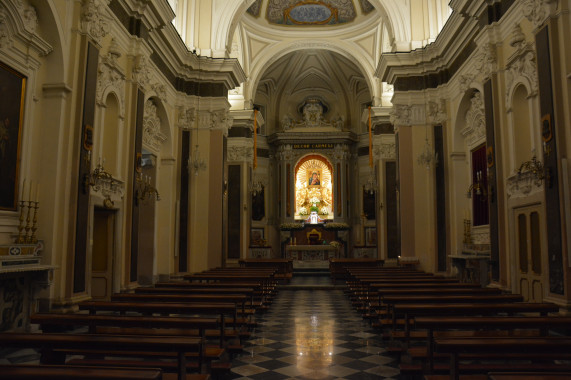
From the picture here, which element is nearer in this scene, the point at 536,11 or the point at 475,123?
the point at 536,11

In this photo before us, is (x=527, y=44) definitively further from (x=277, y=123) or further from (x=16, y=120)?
(x=277, y=123)

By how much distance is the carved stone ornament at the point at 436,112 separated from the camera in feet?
44.2

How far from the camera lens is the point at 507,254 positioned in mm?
9023

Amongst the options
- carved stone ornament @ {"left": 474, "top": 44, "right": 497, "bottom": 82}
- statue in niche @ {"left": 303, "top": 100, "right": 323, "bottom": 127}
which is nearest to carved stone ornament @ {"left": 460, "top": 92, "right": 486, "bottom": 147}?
carved stone ornament @ {"left": 474, "top": 44, "right": 497, "bottom": 82}

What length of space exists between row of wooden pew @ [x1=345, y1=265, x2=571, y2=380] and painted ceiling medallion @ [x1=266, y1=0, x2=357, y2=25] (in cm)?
1560

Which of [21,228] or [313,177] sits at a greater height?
[313,177]

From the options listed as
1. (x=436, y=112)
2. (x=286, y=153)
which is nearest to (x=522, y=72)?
(x=436, y=112)

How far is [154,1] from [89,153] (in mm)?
4325

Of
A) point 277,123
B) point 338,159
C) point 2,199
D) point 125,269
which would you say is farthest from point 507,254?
point 277,123

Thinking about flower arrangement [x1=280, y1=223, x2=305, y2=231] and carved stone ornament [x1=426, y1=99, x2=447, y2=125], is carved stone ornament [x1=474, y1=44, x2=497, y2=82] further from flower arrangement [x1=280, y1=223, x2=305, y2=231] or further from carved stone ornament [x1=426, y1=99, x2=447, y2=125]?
flower arrangement [x1=280, y1=223, x2=305, y2=231]

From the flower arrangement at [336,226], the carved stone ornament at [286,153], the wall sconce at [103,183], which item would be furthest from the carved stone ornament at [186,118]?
the flower arrangement at [336,226]

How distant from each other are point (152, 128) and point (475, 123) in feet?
25.6

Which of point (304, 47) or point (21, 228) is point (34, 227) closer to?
point (21, 228)

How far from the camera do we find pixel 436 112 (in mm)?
13664
